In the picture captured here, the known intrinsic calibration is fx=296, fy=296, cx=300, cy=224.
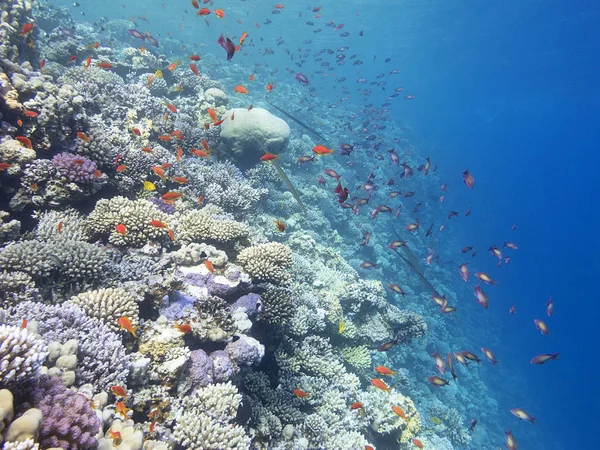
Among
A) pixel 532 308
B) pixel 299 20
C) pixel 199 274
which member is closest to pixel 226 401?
pixel 199 274

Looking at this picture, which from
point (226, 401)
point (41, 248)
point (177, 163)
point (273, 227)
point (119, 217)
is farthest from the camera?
point (273, 227)

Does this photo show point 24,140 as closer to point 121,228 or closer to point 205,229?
point 121,228

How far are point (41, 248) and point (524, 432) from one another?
109ft

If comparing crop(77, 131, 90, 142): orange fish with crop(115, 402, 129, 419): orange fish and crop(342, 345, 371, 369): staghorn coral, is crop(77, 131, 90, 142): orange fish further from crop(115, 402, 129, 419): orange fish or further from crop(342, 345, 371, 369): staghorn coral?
crop(342, 345, 371, 369): staghorn coral

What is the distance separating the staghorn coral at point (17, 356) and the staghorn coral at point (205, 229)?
381 cm

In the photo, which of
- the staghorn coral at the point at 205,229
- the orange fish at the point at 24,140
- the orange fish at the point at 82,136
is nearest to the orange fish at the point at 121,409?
the staghorn coral at the point at 205,229

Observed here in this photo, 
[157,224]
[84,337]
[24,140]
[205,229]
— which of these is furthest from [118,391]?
[24,140]

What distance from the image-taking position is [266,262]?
19.5 feet

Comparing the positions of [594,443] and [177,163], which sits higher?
[177,163]

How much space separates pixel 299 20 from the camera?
59156 mm

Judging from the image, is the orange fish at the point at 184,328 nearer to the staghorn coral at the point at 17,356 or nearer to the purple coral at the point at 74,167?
the staghorn coral at the point at 17,356

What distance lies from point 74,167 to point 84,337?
12.0ft

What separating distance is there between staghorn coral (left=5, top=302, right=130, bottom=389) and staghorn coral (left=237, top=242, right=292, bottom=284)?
263 centimetres

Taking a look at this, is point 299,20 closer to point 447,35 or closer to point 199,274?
point 447,35
